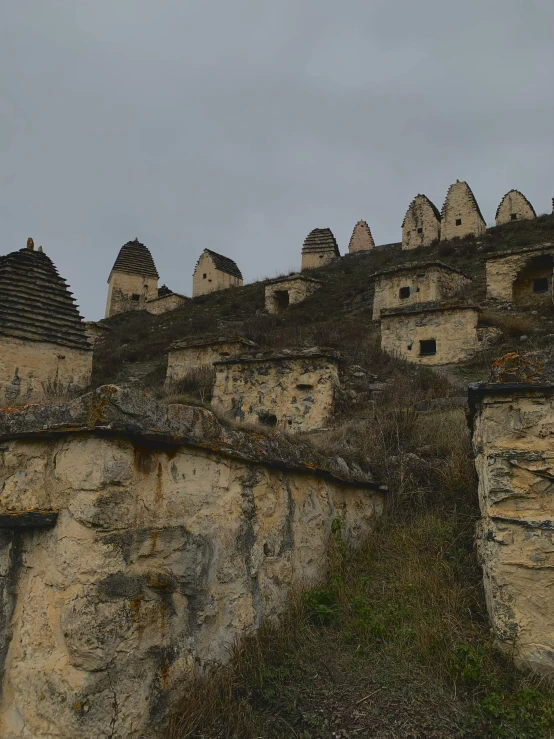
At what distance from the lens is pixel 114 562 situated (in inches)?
139

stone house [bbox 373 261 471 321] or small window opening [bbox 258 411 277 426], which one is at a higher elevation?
stone house [bbox 373 261 471 321]

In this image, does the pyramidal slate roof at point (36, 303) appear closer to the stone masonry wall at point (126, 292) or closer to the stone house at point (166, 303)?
the stone house at point (166, 303)

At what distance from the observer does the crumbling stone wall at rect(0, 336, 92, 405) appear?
1655cm

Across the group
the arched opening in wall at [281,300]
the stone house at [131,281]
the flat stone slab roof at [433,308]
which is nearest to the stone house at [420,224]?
the arched opening in wall at [281,300]

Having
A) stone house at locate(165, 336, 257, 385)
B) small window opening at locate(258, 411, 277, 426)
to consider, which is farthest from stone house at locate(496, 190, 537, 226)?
small window opening at locate(258, 411, 277, 426)

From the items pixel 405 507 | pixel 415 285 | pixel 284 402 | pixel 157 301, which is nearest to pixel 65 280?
pixel 284 402

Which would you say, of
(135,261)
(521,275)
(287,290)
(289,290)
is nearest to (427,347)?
(521,275)

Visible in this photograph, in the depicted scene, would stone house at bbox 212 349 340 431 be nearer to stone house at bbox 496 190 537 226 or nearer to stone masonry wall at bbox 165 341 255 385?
stone masonry wall at bbox 165 341 255 385

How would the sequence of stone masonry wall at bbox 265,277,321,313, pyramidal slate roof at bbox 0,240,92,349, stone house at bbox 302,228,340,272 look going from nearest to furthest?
pyramidal slate roof at bbox 0,240,92,349 → stone masonry wall at bbox 265,277,321,313 → stone house at bbox 302,228,340,272

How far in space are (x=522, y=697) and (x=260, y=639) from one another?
167cm

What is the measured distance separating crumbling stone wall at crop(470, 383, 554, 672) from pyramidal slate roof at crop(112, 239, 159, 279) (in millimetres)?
41337

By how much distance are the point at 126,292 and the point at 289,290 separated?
1542 cm

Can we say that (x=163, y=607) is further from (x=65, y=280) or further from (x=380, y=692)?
(x=65, y=280)

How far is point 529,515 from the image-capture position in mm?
4039
